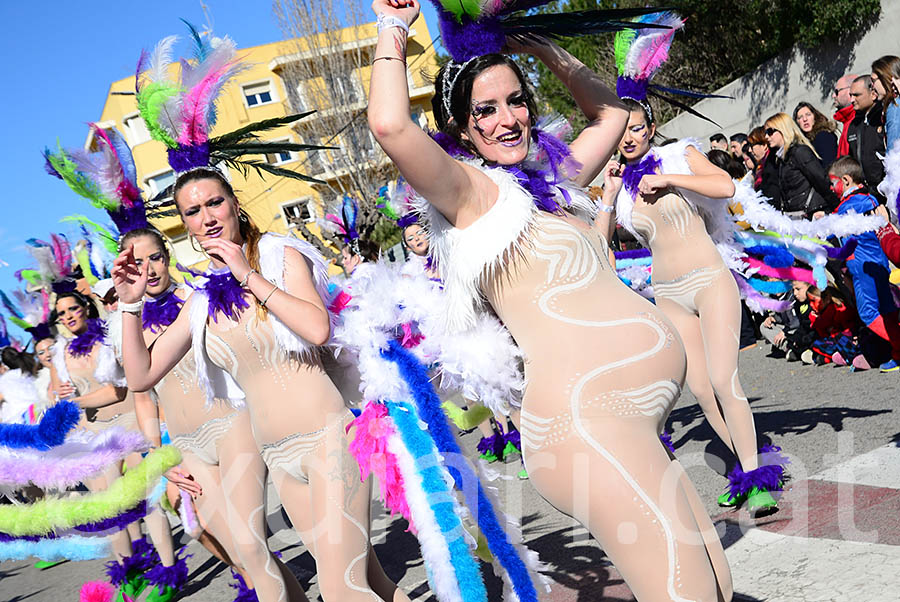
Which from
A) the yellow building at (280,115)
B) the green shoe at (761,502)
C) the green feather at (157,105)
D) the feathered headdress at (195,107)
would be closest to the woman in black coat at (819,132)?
the green shoe at (761,502)

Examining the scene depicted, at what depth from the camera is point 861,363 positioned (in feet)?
20.8

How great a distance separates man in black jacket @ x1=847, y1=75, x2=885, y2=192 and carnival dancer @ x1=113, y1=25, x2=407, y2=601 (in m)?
4.96

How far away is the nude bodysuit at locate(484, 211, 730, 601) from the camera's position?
79.6 inches

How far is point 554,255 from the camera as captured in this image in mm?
2201

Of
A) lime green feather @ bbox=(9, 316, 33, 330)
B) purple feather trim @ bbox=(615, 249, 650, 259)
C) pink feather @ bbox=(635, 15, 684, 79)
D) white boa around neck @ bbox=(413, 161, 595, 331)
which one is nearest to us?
white boa around neck @ bbox=(413, 161, 595, 331)

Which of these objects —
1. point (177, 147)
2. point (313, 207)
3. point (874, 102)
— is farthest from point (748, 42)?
point (313, 207)

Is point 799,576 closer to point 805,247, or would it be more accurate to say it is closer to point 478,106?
Result: point 478,106

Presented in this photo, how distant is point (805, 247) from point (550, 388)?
4.67 meters

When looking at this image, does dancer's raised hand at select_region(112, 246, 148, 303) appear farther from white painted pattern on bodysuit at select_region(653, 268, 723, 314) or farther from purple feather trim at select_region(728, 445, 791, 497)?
purple feather trim at select_region(728, 445, 791, 497)

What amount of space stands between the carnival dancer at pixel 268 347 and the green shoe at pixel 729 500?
5.91ft

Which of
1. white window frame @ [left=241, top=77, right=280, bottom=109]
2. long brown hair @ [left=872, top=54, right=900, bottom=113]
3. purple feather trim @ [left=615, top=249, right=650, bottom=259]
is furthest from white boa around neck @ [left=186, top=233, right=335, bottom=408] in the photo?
white window frame @ [left=241, top=77, right=280, bottom=109]

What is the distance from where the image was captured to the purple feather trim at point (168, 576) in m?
5.61

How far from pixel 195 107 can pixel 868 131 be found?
533cm

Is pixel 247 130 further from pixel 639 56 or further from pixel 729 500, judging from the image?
pixel 729 500
